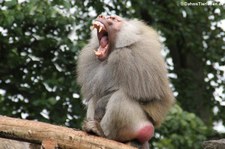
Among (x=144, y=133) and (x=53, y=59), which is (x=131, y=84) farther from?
(x=53, y=59)

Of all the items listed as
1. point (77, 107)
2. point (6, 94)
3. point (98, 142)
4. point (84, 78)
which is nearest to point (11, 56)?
point (6, 94)

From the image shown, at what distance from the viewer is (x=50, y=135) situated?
4953mm

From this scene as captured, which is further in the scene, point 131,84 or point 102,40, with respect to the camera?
point 102,40

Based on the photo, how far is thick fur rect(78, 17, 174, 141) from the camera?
5555 millimetres

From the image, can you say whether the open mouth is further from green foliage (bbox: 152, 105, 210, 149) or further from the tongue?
green foliage (bbox: 152, 105, 210, 149)

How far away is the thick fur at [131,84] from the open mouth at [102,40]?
0.08 meters

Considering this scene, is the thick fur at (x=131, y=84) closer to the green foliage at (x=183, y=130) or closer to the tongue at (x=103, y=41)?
the tongue at (x=103, y=41)

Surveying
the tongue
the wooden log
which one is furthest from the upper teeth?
the wooden log

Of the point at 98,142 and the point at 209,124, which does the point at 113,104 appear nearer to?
the point at 98,142

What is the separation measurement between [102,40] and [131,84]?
58 cm

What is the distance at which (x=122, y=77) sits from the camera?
567 cm

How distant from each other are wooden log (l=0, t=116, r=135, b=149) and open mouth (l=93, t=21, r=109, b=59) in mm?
1074

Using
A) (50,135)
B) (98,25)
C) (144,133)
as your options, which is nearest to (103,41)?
(98,25)

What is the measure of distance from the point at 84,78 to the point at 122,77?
58cm
